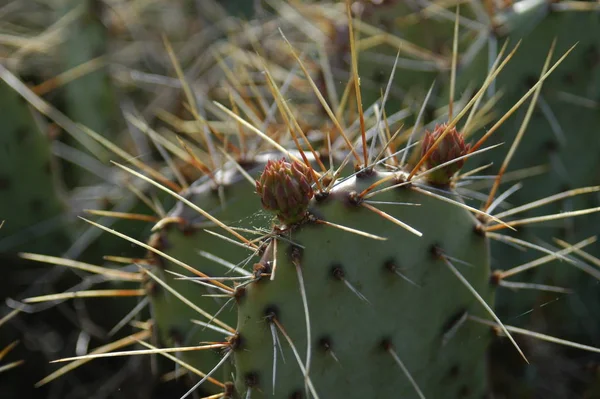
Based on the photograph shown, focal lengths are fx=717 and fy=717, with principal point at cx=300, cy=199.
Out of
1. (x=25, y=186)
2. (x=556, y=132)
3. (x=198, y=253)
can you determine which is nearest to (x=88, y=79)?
(x=25, y=186)

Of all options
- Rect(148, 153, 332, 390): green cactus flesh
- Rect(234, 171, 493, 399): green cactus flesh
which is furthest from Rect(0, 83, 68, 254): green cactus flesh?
Rect(234, 171, 493, 399): green cactus flesh

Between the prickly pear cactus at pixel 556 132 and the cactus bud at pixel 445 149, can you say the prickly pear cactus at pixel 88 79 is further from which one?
the cactus bud at pixel 445 149

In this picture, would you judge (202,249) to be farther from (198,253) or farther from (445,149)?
(445,149)

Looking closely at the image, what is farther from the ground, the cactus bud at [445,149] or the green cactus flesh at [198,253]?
the cactus bud at [445,149]

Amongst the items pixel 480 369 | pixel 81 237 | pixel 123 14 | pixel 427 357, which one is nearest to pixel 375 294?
pixel 427 357

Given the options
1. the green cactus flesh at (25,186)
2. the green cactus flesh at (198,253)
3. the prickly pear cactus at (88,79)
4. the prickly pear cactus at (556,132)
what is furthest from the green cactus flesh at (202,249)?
the prickly pear cactus at (88,79)

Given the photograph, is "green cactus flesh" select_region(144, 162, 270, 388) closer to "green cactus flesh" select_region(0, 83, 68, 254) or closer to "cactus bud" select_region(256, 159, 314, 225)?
"cactus bud" select_region(256, 159, 314, 225)

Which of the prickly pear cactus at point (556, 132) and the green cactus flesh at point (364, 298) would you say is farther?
the prickly pear cactus at point (556, 132)
